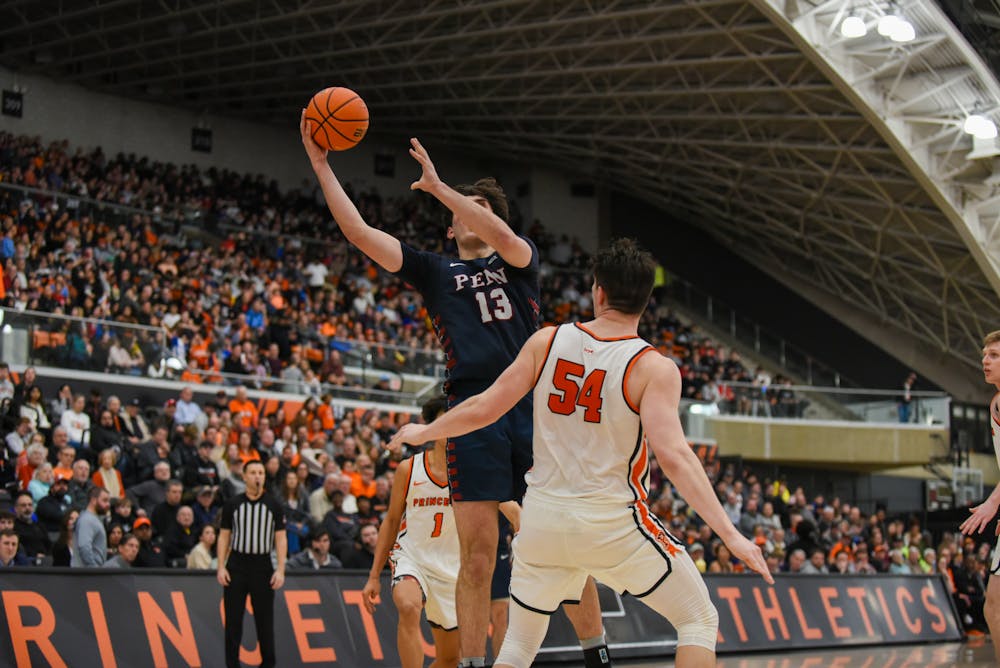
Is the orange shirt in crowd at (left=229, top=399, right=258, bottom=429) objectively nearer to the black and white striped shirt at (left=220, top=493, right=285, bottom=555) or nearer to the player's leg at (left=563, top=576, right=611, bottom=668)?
the black and white striped shirt at (left=220, top=493, right=285, bottom=555)

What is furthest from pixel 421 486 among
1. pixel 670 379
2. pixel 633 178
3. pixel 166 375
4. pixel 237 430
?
pixel 633 178

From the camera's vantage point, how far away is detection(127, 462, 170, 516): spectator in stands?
14641 mm

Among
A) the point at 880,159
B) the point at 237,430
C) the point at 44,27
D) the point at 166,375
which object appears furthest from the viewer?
the point at 44,27

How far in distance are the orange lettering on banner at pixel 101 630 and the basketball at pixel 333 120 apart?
490 centimetres

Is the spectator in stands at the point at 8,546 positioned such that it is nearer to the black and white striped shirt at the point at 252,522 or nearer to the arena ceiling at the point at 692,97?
the black and white striped shirt at the point at 252,522

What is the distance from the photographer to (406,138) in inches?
1553

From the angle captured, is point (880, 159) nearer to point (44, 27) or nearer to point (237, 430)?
point (237, 430)

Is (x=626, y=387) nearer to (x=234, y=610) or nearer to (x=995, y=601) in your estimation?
(x=995, y=601)

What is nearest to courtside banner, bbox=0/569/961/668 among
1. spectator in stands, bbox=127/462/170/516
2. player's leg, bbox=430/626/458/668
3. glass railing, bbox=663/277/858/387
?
player's leg, bbox=430/626/458/668

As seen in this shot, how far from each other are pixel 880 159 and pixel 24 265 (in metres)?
19.2

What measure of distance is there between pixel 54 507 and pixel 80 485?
24.2 inches

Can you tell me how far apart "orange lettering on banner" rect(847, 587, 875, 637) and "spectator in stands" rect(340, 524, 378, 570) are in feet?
21.2

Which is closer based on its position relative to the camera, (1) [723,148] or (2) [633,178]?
(1) [723,148]

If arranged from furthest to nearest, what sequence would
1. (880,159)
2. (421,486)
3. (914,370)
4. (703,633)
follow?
(914,370) → (880,159) → (421,486) → (703,633)
